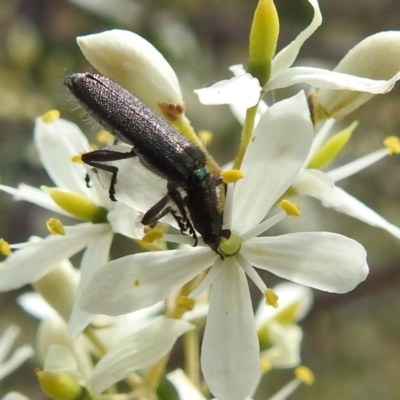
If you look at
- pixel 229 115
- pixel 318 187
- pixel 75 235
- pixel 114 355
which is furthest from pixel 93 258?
pixel 229 115

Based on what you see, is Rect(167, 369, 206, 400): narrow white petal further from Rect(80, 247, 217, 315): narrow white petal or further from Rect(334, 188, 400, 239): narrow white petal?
Rect(334, 188, 400, 239): narrow white petal

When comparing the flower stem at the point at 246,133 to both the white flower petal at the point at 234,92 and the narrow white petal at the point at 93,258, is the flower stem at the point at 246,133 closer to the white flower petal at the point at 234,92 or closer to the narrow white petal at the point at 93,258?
the white flower petal at the point at 234,92

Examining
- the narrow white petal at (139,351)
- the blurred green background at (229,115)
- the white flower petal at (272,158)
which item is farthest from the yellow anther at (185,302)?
the blurred green background at (229,115)

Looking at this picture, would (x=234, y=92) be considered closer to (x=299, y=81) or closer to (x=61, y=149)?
(x=299, y=81)

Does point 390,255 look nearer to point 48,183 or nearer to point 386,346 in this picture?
point 386,346

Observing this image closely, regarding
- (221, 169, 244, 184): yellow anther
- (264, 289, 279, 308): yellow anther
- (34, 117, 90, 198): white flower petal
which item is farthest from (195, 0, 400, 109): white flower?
(34, 117, 90, 198): white flower petal

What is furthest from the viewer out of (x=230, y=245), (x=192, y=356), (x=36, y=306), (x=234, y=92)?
(x=36, y=306)
